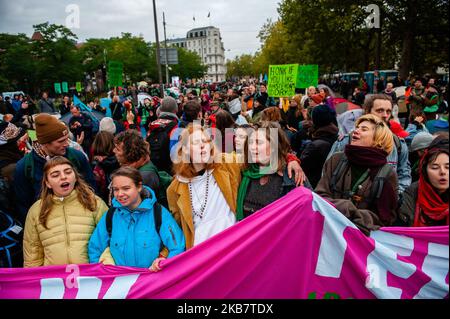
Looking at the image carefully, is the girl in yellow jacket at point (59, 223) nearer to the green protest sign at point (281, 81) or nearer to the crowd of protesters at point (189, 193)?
the crowd of protesters at point (189, 193)

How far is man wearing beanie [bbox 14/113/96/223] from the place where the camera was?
3.14 m

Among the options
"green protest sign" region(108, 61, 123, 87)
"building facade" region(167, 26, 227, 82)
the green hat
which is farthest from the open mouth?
"building facade" region(167, 26, 227, 82)

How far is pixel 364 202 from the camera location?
2680 mm

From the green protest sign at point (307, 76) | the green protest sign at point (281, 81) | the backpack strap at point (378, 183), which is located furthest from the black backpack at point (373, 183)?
the green protest sign at point (307, 76)

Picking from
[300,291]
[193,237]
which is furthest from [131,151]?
[300,291]

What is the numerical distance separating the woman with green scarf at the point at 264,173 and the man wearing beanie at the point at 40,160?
1.58 metres

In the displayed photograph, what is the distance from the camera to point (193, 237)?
2.76 meters

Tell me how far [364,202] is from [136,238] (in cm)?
170

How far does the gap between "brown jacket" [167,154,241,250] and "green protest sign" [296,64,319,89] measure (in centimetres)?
711

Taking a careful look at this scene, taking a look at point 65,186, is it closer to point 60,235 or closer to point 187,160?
point 60,235

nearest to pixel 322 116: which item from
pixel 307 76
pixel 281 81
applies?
pixel 281 81

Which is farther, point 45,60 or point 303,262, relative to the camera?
point 45,60

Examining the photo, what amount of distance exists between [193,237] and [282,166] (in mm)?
883

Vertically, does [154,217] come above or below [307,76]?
below
